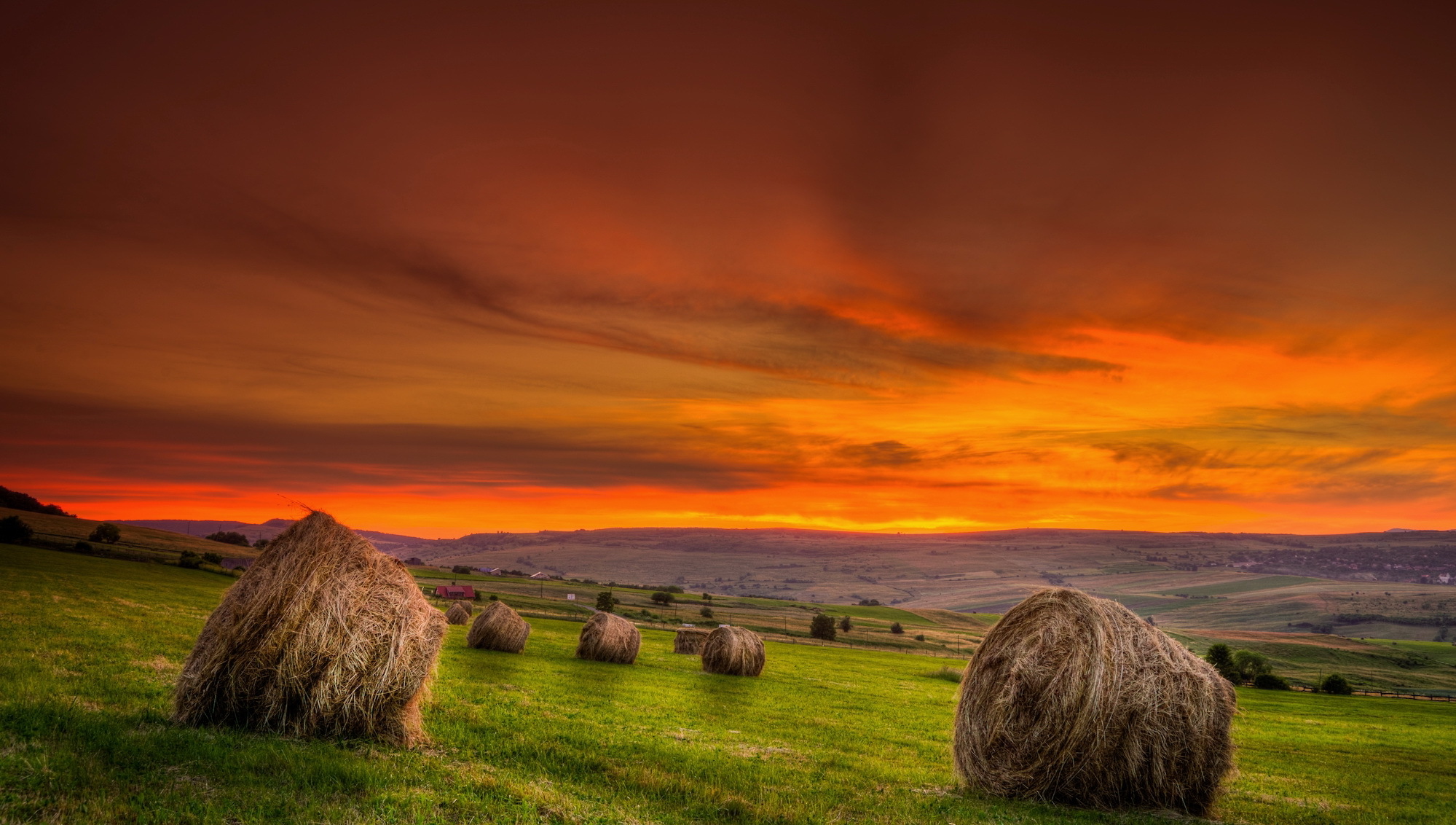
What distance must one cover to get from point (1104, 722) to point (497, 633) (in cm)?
3006

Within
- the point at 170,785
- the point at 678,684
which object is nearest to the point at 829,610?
the point at 678,684

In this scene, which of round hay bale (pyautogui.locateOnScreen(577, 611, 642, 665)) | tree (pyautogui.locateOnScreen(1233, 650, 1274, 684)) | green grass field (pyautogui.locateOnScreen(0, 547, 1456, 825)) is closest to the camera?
green grass field (pyautogui.locateOnScreen(0, 547, 1456, 825))

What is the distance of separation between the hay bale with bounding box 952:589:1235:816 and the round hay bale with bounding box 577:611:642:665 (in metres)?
24.5

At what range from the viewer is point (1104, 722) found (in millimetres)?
13594

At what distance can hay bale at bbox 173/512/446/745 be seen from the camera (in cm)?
1316

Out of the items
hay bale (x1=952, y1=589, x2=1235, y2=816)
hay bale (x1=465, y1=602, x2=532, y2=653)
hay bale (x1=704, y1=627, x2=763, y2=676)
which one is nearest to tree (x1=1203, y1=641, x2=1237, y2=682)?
hay bale (x1=704, y1=627, x2=763, y2=676)

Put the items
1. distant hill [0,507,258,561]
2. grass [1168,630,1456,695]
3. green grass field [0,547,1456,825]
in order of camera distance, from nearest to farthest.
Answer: green grass field [0,547,1456,825]
distant hill [0,507,258,561]
grass [1168,630,1456,695]

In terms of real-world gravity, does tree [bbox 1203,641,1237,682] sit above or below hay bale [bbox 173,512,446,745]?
below

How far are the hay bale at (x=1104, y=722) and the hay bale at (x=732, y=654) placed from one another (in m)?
21.9

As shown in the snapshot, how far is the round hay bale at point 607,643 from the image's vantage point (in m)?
36.8

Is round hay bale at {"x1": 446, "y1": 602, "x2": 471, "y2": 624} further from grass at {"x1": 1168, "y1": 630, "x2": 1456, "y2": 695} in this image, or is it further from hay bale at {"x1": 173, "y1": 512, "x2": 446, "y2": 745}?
grass at {"x1": 1168, "y1": 630, "x2": 1456, "y2": 695}

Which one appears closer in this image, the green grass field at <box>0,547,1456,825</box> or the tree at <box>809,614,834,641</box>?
the green grass field at <box>0,547,1456,825</box>

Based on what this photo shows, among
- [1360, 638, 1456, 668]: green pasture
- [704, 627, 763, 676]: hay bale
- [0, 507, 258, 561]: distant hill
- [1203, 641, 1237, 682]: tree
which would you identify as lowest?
[1360, 638, 1456, 668]: green pasture

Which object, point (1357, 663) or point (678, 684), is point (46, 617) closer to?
point (678, 684)
